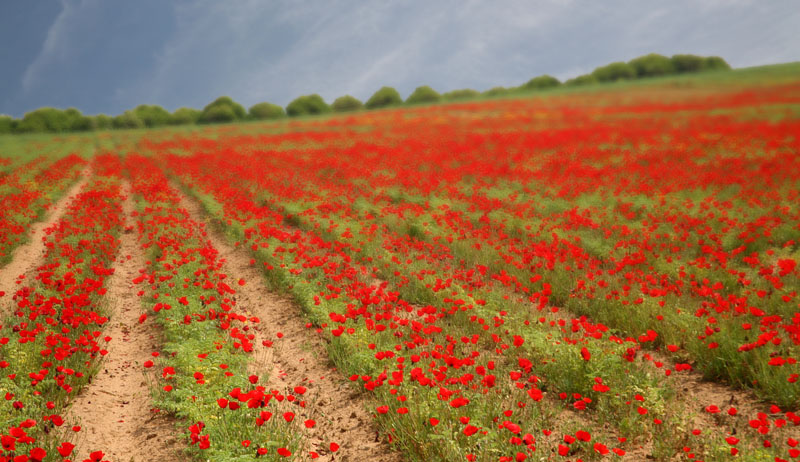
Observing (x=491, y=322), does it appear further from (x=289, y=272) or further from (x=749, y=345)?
(x=289, y=272)

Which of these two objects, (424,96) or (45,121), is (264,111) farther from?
(45,121)

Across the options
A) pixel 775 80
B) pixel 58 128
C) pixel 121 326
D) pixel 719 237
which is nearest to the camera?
pixel 121 326

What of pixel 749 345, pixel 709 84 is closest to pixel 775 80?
pixel 709 84

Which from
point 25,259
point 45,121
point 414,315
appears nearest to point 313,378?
point 414,315

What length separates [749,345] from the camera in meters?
4.98

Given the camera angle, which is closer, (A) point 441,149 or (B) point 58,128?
(A) point 441,149

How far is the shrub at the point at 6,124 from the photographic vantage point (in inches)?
2718

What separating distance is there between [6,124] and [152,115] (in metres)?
22.6

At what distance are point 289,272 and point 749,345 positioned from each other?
756 cm

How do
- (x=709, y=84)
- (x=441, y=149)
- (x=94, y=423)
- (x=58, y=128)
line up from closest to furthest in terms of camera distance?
(x=94, y=423) < (x=441, y=149) < (x=709, y=84) < (x=58, y=128)

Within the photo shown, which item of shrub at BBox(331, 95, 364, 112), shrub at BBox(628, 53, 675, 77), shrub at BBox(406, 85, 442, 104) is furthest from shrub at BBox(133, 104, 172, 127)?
shrub at BBox(628, 53, 675, 77)

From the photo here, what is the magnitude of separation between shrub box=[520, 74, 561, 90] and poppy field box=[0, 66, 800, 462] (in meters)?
68.0

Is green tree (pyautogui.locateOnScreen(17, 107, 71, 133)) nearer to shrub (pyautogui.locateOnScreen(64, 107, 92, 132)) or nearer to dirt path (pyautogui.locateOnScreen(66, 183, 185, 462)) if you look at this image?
shrub (pyautogui.locateOnScreen(64, 107, 92, 132))

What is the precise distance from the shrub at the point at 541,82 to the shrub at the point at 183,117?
6878cm
